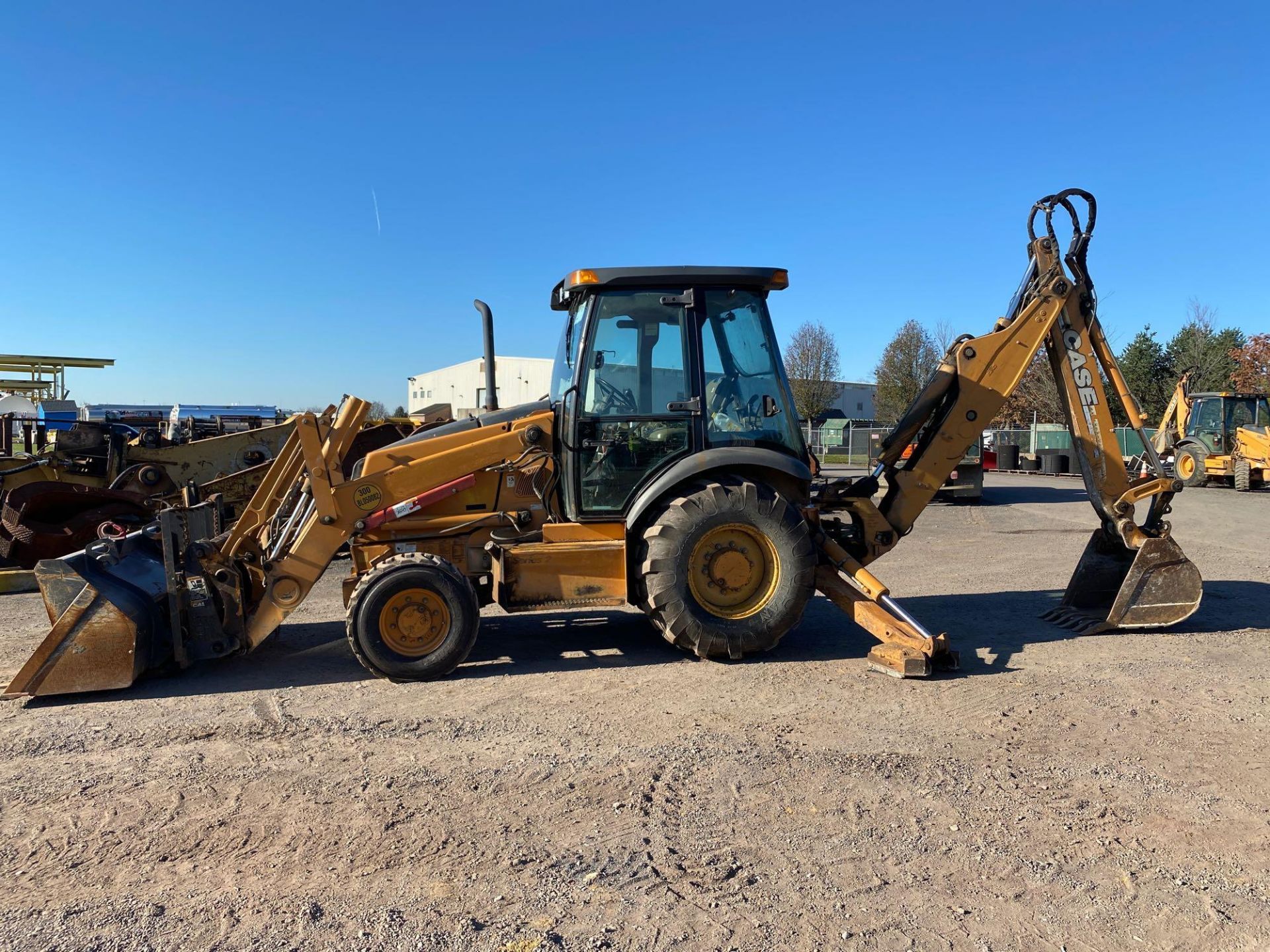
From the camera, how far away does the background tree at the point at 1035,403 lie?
38062 millimetres

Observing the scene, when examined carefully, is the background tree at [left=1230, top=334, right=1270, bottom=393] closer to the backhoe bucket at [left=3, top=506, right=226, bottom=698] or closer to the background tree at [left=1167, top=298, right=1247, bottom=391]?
the background tree at [left=1167, top=298, right=1247, bottom=391]

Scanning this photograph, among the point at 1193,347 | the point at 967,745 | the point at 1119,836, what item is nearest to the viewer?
the point at 1119,836

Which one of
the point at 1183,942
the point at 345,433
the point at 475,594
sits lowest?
the point at 1183,942

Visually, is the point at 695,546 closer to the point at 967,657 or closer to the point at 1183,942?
the point at 967,657

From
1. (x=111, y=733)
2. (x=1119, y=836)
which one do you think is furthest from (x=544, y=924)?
(x=111, y=733)

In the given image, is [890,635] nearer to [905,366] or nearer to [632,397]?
[632,397]

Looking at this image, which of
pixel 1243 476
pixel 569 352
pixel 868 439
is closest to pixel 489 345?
pixel 569 352

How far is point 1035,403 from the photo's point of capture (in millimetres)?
41031

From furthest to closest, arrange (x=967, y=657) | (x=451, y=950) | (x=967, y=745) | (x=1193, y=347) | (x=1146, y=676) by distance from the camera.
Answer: (x=1193, y=347) < (x=967, y=657) < (x=1146, y=676) < (x=967, y=745) < (x=451, y=950)

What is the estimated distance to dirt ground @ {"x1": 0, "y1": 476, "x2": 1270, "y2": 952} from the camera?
2.98 metres

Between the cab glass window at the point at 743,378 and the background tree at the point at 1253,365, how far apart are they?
36.8m

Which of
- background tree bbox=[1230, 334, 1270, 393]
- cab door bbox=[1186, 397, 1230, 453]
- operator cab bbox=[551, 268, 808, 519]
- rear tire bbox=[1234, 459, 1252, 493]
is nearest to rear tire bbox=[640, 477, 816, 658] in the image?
operator cab bbox=[551, 268, 808, 519]

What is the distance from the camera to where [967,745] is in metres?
4.52

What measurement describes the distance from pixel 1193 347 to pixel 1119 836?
4264 centimetres
